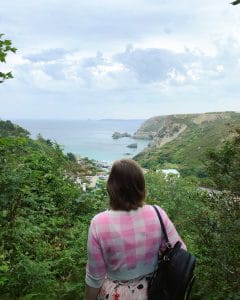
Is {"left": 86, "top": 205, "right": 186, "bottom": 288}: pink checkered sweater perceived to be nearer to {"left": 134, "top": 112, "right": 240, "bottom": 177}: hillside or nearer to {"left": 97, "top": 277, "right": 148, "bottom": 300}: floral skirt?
{"left": 97, "top": 277, "right": 148, "bottom": 300}: floral skirt

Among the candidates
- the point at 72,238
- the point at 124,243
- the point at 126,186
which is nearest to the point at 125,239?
the point at 124,243

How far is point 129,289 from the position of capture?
314 cm

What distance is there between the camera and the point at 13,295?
563 centimetres

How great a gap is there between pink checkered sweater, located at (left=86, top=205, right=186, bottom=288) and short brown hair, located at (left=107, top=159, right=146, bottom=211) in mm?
59

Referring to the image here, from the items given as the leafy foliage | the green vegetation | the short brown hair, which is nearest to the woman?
the short brown hair

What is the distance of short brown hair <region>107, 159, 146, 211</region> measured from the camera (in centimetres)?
305

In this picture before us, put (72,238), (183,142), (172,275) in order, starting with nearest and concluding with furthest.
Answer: (172,275) < (72,238) < (183,142)

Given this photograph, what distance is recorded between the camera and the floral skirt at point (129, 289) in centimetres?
314

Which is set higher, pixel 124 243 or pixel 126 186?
pixel 126 186

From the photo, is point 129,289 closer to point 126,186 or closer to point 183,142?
point 126,186

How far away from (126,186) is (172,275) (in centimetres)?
71

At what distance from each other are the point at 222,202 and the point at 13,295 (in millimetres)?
3011

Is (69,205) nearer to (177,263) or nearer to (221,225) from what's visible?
(221,225)

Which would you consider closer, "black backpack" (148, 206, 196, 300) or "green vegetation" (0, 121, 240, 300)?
"black backpack" (148, 206, 196, 300)
